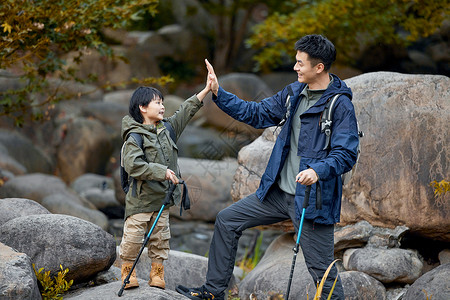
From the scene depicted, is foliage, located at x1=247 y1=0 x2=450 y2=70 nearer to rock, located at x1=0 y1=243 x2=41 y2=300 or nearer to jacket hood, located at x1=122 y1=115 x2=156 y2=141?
Answer: jacket hood, located at x1=122 y1=115 x2=156 y2=141

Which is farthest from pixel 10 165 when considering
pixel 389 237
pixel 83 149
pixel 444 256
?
pixel 444 256

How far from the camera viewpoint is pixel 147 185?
12.9ft

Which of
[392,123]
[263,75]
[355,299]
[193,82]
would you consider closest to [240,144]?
[392,123]

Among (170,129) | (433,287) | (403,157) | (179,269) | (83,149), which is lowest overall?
(83,149)

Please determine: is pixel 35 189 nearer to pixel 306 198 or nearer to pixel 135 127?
pixel 135 127

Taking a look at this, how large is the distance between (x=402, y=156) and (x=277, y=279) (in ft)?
5.01

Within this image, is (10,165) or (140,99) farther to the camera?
(10,165)

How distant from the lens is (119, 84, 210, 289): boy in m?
3.92

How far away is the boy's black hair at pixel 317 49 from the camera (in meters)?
3.88

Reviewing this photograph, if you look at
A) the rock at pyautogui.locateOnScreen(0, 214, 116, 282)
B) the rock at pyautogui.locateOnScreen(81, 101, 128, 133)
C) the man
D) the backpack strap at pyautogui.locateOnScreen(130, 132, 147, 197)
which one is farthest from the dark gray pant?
the rock at pyautogui.locateOnScreen(81, 101, 128, 133)

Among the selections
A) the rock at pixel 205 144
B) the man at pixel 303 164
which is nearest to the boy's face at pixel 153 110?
the man at pixel 303 164

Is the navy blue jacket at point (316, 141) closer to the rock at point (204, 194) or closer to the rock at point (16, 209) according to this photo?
the rock at point (16, 209)

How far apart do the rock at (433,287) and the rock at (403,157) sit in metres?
0.65

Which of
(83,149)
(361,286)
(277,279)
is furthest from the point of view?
(83,149)
